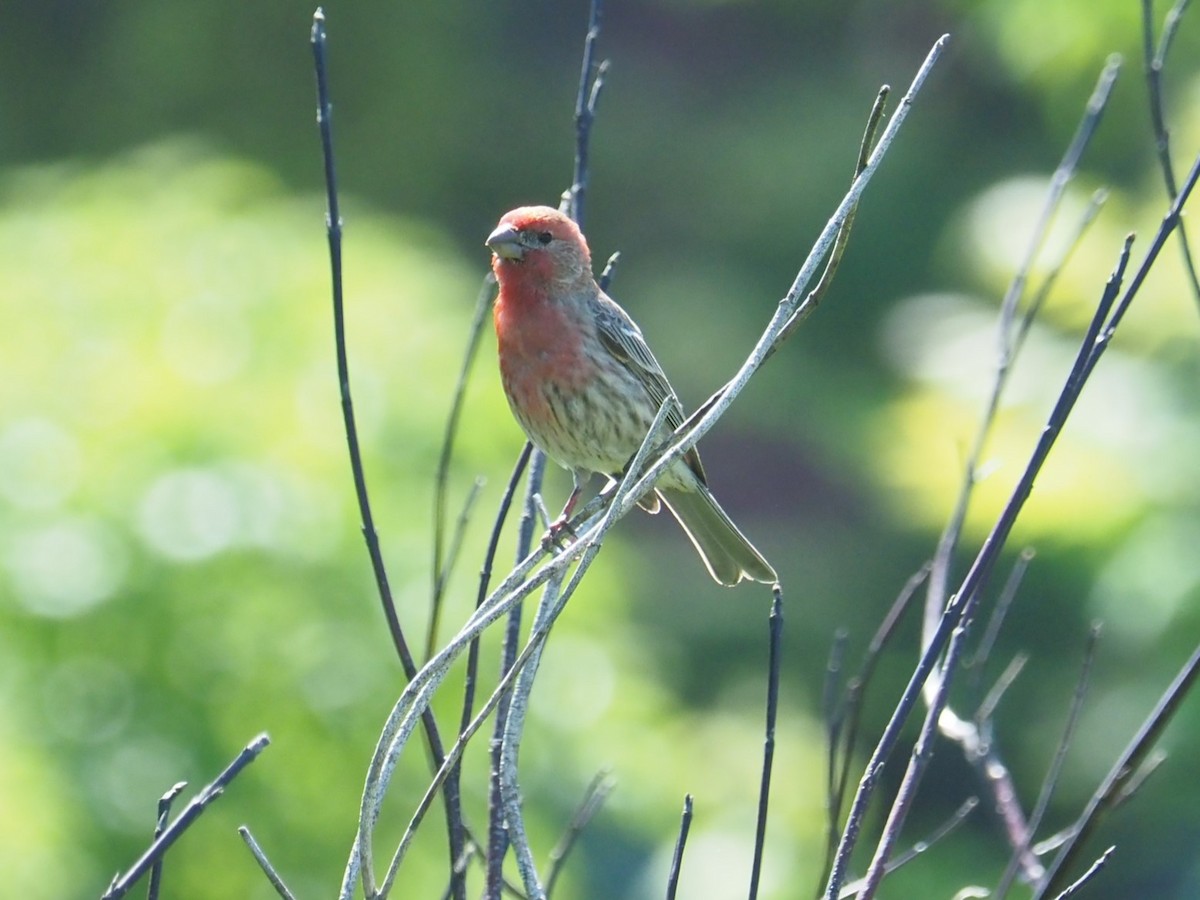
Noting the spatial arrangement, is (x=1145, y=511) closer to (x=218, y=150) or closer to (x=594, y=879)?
(x=594, y=879)

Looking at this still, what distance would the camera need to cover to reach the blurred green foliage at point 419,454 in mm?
6285

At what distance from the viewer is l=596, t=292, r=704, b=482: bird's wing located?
4113 millimetres

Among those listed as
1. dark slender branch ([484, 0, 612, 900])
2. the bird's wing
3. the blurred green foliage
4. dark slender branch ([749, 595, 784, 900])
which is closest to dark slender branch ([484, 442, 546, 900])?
dark slender branch ([484, 0, 612, 900])

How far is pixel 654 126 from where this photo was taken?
18375mm

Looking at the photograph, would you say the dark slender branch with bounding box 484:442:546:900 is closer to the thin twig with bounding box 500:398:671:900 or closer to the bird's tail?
the thin twig with bounding box 500:398:671:900

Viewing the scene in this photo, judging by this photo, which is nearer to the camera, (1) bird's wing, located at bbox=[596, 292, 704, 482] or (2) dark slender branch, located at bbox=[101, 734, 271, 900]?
(2) dark slender branch, located at bbox=[101, 734, 271, 900]

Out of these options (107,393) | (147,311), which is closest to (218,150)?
(147,311)

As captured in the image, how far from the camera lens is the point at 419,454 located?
7.78 metres

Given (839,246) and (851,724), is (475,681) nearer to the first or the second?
(851,724)

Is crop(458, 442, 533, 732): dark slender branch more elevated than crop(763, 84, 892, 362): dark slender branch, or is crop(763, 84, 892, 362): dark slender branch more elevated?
crop(763, 84, 892, 362): dark slender branch

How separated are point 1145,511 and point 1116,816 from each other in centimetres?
130

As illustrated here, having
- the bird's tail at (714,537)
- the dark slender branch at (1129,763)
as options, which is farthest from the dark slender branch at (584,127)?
the bird's tail at (714,537)

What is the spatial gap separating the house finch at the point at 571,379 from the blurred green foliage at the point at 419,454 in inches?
91.2

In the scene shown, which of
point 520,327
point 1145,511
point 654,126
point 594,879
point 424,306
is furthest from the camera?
point 654,126
